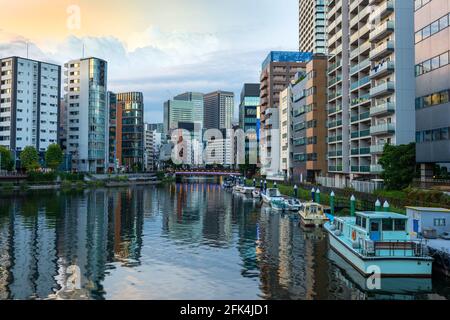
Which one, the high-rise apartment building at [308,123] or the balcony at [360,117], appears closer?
the balcony at [360,117]

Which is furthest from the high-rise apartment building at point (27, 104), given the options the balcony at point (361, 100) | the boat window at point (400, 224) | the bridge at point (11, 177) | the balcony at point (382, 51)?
the boat window at point (400, 224)

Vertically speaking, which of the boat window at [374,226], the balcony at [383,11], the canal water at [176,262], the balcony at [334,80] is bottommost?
the canal water at [176,262]

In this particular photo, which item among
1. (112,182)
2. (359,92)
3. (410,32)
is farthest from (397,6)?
(112,182)

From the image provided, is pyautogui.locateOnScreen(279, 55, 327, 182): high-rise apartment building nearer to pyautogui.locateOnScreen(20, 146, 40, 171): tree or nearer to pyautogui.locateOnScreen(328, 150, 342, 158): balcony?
pyautogui.locateOnScreen(328, 150, 342, 158): balcony

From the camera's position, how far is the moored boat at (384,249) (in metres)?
31.9

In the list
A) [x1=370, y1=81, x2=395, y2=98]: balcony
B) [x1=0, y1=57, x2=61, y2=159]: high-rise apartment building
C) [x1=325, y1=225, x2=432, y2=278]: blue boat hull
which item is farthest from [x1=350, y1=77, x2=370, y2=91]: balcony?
[x1=0, y1=57, x2=61, y2=159]: high-rise apartment building

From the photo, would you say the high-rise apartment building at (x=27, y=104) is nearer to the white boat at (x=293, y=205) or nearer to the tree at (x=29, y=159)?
the tree at (x=29, y=159)

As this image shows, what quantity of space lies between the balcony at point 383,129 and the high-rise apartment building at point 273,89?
7808 centimetres

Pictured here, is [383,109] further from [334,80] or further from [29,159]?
[29,159]

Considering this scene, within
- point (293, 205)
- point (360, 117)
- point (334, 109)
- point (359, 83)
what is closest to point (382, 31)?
point (359, 83)

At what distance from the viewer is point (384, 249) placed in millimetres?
32938

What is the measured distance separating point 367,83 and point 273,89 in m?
86.9

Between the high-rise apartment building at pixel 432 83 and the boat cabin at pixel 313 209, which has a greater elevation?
the high-rise apartment building at pixel 432 83

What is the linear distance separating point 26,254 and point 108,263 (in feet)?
30.0
